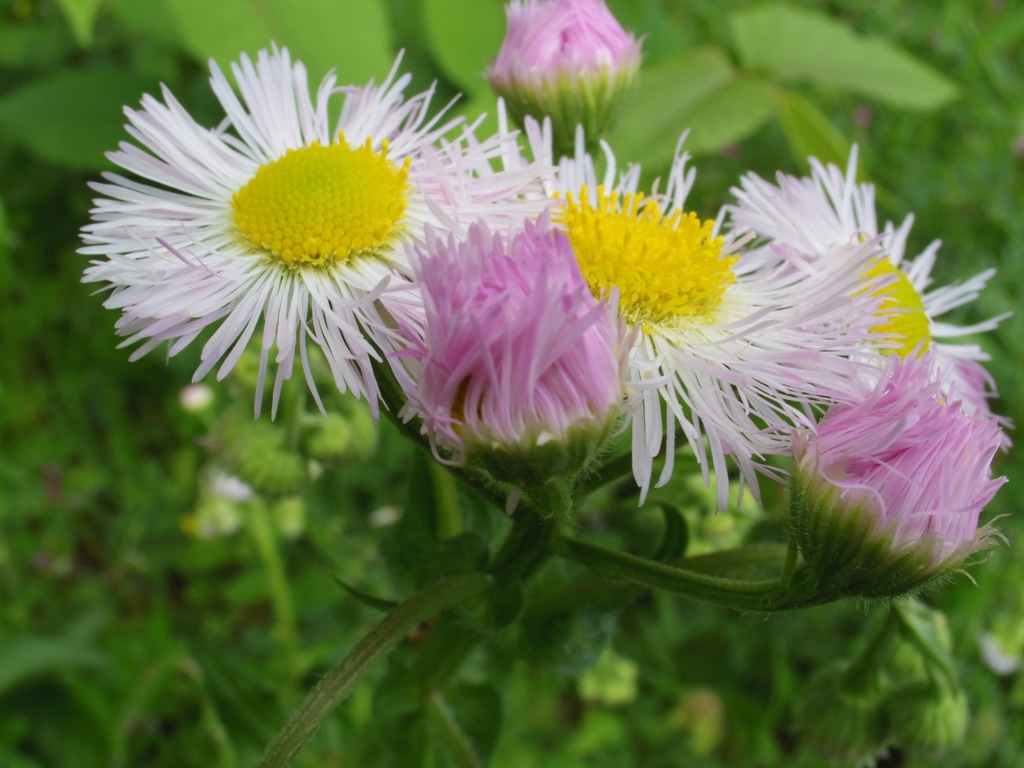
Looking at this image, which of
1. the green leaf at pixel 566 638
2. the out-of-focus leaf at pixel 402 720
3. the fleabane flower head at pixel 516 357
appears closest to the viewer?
the fleabane flower head at pixel 516 357

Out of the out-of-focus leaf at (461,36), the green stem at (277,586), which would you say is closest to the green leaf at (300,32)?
the out-of-focus leaf at (461,36)

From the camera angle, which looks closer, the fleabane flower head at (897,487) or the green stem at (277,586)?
the fleabane flower head at (897,487)

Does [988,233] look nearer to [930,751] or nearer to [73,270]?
[930,751]

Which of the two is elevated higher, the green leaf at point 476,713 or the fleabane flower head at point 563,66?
the fleabane flower head at point 563,66

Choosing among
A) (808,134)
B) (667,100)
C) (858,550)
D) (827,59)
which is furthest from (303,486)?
(827,59)

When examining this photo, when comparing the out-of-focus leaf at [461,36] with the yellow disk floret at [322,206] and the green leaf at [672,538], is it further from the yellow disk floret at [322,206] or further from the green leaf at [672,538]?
the green leaf at [672,538]

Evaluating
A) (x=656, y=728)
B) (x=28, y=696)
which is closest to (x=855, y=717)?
(x=656, y=728)
